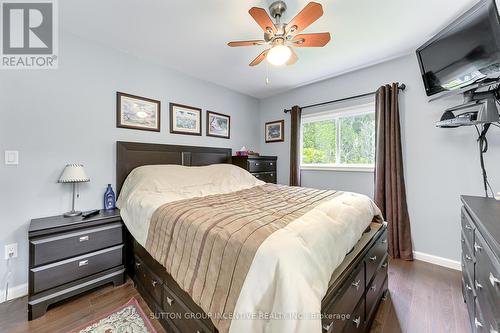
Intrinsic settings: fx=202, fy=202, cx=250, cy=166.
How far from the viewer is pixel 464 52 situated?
1775 millimetres

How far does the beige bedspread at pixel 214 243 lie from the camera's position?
0.93 metres

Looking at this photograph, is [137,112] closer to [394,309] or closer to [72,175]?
A: [72,175]

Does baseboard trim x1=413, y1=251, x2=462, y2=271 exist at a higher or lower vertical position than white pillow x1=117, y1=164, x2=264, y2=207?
lower

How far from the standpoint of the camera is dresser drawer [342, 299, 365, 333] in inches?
45.9

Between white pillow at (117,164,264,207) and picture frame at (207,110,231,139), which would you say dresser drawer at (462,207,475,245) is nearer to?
white pillow at (117,164,264,207)

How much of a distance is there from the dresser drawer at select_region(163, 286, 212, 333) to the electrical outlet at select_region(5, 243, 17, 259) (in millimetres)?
1550

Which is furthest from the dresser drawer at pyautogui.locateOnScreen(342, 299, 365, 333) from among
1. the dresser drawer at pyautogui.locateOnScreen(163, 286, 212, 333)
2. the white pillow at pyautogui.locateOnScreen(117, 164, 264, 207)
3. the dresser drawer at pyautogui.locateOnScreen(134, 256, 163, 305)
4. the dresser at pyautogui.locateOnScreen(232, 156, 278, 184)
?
the dresser at pyautogui.locateOnScreen(232, 156, 278, 184)

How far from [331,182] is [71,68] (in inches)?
144

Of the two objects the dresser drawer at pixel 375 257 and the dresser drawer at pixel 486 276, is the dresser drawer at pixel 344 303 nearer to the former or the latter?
the dresser drawer at pixel 375 257

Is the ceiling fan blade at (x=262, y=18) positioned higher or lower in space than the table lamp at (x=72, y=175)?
higher

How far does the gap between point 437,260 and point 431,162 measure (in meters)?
1.17

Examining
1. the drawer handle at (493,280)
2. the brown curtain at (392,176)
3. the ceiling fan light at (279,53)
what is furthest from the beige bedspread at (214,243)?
the brown curtain at (392,176)

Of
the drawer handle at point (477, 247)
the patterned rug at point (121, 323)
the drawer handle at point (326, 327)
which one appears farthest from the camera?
the patterned rug at point (121, 323)

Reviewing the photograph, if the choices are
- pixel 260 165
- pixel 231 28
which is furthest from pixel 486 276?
pixel 260 165
